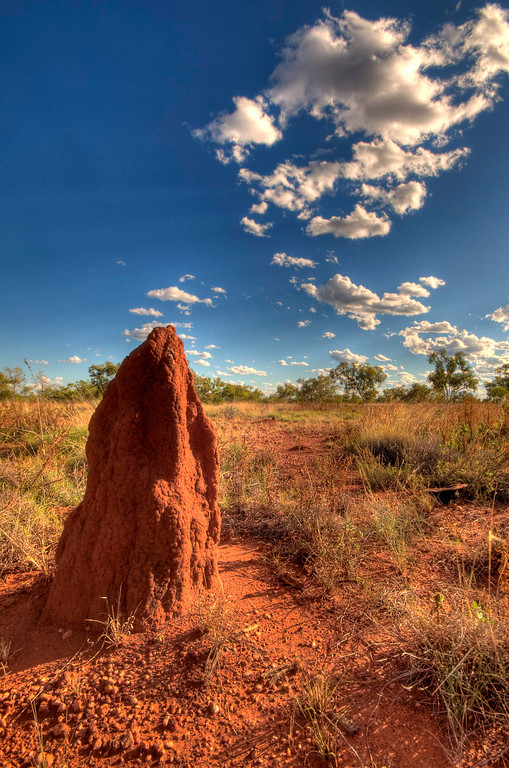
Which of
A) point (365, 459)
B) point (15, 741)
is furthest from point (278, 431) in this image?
point (15, 741)

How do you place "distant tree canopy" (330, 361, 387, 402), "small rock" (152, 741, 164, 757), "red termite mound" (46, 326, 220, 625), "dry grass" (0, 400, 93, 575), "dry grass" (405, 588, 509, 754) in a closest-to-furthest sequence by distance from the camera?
1. "small rock" (152, 741, 164, 757)
2. "dry grass" (405, 588, 509, 754)
3. "red termite mound" (46, 326, 220, 625)
4. "dry grass" (0, 400, 93, 575)
5. "distant tree canopy" (330, 361, 387, 402)

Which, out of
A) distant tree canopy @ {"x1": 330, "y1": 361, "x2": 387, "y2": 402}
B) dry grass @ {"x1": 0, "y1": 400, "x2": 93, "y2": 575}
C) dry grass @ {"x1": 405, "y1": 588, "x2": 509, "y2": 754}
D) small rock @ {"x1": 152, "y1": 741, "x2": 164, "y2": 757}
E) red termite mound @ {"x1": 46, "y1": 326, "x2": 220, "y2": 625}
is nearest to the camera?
small rock @ {"x1": 152, "y1": 741, "x2": 164, "y2": 757}

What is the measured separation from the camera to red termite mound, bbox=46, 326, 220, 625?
2.04 m

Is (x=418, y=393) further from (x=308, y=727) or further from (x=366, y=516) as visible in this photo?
(x=308, y=727)

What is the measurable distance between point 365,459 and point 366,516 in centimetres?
236

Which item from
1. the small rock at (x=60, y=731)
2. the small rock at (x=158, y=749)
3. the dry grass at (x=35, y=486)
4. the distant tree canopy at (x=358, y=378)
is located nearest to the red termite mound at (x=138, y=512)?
the small rock at (x=60, y=731)

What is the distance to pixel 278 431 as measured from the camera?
431 inches

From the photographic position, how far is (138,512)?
2076 millimetres

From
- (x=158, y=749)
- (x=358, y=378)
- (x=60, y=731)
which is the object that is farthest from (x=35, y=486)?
(x=358, y=378)

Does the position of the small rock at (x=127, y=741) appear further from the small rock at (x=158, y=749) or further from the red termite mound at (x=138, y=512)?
the red termite mound at (x=138, y=512)

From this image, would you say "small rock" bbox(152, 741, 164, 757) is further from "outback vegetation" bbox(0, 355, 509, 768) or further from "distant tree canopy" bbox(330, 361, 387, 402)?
"distant tree canopy" bbox(330, 361, 387, 402)

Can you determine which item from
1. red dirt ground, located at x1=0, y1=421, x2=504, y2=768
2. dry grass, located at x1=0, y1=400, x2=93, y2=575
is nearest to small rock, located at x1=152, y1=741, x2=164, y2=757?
red dirt ground, located at x1=0, y1=421, x2=504, y2=768

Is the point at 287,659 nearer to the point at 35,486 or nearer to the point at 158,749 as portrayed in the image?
the point at 158,749

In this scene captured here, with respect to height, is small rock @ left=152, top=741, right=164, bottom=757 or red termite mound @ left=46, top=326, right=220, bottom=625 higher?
red termite mound @ left=46, top=326, right=220, bottom=625
